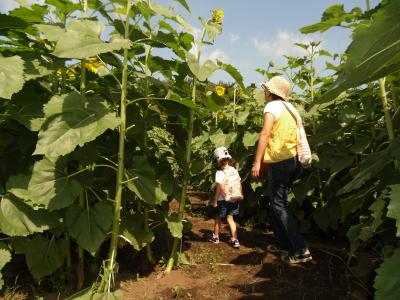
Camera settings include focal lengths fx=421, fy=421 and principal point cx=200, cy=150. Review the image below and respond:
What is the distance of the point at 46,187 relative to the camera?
2.54m

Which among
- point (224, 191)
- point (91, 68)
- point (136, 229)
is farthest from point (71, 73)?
point (224, 191)

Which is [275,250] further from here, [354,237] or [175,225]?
[354,237]

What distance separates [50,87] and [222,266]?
216 cm

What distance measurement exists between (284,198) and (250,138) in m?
1.20

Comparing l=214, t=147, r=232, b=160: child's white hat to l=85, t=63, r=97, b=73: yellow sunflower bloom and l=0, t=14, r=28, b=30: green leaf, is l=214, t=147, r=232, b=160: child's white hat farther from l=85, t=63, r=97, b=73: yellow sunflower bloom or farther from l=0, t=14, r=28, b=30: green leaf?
l=0, t=14, r=28, b=30: green leaf

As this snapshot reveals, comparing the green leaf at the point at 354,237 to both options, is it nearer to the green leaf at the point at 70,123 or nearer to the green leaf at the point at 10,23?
the green leaf at the point at 70,123

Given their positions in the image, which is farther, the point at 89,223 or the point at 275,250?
the point at 275,250

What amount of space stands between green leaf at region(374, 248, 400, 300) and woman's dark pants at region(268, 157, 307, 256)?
2892 mm

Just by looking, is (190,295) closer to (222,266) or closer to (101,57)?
(222,266)

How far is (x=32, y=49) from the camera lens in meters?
2.70

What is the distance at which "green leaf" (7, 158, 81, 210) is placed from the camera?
2.48 metres

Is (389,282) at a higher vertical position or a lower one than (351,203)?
lower

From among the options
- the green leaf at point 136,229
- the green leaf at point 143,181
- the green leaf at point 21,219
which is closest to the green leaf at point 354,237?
the green leaf at point 143,181

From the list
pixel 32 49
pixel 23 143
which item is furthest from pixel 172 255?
pixel 32 49
